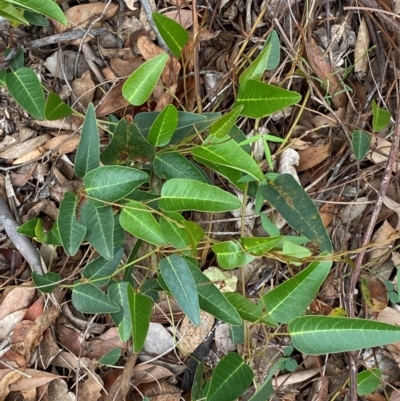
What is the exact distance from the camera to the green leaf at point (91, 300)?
99cm

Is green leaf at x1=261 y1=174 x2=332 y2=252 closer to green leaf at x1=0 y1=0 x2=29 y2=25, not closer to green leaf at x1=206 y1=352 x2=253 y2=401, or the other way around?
green leaf at x1=206 y1=352 x2=253 y2=401

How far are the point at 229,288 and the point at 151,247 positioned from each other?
0.68 ft

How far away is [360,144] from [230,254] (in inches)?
17.4

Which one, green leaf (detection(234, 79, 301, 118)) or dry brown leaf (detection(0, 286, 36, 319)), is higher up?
green leaf (detection(234, 79, 301, 118))

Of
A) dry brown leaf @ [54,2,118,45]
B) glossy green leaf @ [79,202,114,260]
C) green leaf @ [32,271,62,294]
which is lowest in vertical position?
green leaf @ [32,271,62,294]

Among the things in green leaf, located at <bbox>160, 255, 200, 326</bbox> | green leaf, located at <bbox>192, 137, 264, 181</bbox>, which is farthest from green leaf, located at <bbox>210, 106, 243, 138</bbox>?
green leaf, located at <bbox>160, 255, 200, 326</bbox>

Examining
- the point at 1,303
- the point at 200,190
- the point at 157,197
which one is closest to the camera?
the point at 200,190

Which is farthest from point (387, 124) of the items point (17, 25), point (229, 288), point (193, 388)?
point (17, 25)

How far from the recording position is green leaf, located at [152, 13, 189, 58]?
0.93 metres

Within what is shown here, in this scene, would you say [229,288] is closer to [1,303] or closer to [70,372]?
[70,372]

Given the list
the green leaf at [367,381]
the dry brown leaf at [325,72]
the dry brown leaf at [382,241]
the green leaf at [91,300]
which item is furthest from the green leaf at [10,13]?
the green leaf at [367,381]

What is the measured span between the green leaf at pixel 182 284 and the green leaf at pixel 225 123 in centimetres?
26

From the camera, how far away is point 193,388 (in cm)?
110

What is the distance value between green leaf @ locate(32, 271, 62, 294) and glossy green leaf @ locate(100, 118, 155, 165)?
28cm
